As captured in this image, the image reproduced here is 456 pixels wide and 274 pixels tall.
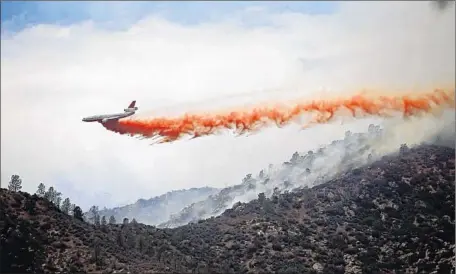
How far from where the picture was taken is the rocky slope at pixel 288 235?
93.1 metres

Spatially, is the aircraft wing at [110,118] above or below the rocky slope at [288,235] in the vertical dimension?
above

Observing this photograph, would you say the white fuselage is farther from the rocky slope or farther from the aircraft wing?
the rocky slope

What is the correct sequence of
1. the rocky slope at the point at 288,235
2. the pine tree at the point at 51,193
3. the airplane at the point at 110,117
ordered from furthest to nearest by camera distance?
1. the pine tree at the point at 51,193
2. the airplane at the point at 110,117
3. the rocky slope at the point at 288,235

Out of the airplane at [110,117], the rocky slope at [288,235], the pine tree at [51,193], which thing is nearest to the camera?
the rocky slope at [288,235]

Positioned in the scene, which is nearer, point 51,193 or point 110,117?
point 110,117

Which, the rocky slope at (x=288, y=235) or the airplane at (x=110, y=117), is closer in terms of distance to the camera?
the rocky slope at (x=288, y=235)

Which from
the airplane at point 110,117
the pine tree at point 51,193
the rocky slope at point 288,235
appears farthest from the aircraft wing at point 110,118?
the pine tree at point 51,193

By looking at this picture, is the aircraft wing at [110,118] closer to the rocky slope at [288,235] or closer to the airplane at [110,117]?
the airplane at [110,117]

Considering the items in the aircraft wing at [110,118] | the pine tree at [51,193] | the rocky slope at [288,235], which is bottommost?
the rocky slope at [288,235]

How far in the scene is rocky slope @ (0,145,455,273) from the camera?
93.1 metres

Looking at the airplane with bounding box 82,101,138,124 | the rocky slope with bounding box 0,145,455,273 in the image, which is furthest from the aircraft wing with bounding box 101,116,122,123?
the rocky slope with bounding box 0,145,455,273

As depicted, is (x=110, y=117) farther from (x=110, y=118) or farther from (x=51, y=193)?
(x=51, y=193)

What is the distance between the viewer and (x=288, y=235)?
372ft

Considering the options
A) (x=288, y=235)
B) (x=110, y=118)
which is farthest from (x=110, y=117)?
(x=288, y=235)
